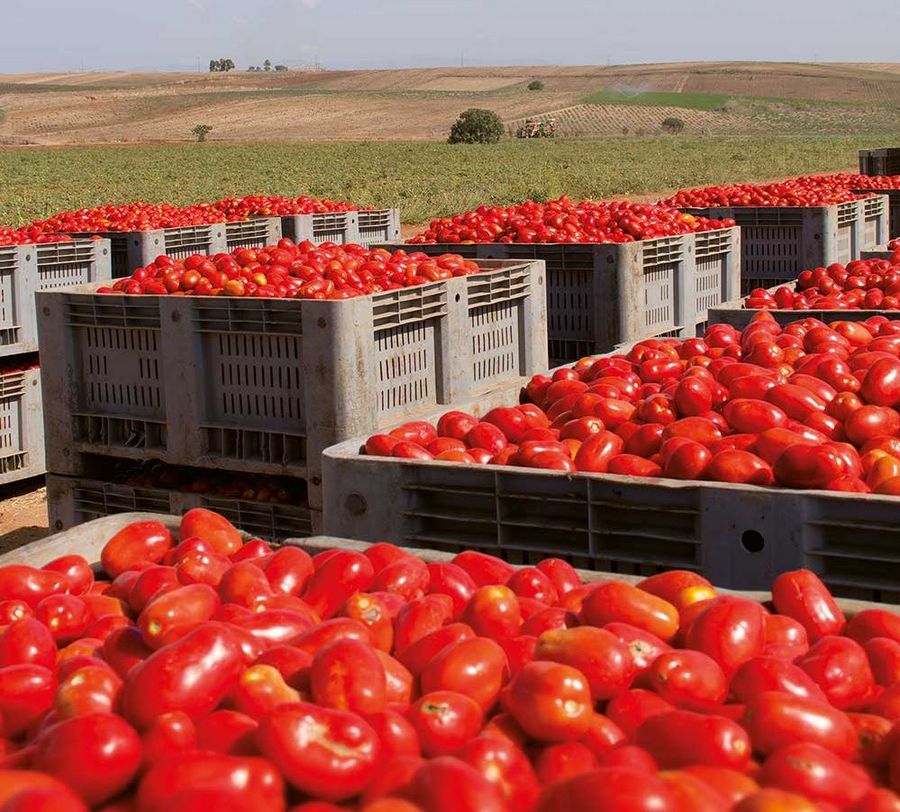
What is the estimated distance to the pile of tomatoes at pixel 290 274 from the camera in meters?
6.31

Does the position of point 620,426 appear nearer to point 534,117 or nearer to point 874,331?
point 874,331

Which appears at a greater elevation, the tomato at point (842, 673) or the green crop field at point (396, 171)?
the green crop field at point (396, 171)

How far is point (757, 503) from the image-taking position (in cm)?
368

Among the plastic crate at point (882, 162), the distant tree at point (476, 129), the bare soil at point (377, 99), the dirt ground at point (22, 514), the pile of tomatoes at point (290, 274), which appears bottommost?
the dirt ground at point (22, 514)

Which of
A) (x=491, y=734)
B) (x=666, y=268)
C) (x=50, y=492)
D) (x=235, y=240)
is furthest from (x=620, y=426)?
(x=235, y=240)

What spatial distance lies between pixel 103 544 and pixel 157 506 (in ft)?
7.44

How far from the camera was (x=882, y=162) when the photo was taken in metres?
18.5

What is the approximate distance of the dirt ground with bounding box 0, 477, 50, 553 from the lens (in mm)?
7547

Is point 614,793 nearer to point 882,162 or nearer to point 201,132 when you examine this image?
point 882,162

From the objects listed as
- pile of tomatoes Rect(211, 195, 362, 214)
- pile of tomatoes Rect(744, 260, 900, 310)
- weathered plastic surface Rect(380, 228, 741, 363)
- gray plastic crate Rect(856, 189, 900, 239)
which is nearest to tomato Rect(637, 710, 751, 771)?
pile of tomatoes Rect(744, 260, 900, 310)

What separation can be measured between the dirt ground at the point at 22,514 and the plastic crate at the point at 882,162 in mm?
13718

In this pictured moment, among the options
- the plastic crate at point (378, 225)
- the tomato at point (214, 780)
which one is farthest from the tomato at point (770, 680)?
the plastic crate at point (378, 225)

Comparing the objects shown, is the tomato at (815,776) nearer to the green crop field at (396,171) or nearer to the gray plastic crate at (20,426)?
the gray plastic crate at (20,426)

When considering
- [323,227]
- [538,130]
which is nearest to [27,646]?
[323,227]
